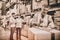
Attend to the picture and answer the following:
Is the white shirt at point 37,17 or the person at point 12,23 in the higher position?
the white shirt at point 37,17

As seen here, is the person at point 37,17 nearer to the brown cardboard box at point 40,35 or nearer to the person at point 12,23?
the brown cardboard box at point 40,35

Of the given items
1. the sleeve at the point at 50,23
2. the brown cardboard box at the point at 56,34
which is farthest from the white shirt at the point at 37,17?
the brown cardboard box at the point at 56,34

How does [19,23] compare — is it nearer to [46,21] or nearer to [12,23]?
[12,23]

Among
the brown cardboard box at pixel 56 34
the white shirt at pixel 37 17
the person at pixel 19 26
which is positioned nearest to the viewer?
the brown cardboard box at pixel 56 34

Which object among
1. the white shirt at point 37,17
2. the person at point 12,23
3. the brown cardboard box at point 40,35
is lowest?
the brown cardboard box at point 40,35

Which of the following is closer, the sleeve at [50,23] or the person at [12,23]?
the sleeve at [50,23]

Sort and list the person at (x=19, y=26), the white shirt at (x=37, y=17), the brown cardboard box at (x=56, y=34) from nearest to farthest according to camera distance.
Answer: the brown cardboard box at (x=56, y=34) → the white shirt at (x=37, y=17) → the person at (x=19, y=26)

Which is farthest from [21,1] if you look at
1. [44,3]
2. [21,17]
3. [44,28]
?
[44,28]

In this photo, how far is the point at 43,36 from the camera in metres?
2.04

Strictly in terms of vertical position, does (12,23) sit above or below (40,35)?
above

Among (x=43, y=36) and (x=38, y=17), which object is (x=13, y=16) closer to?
(x=38, y=17)

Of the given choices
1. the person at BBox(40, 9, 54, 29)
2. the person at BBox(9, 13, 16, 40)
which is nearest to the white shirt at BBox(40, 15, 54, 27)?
the person at BBox(40, 9, 54, 29)

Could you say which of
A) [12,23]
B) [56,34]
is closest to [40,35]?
[56,34]

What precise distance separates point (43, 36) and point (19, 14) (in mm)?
630
